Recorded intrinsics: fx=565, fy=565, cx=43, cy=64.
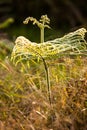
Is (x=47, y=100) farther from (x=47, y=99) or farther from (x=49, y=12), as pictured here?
(x=49, y=12)

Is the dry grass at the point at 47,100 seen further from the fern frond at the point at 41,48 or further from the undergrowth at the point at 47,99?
the fern frond at the point at 41,48

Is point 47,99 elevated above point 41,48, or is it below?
below

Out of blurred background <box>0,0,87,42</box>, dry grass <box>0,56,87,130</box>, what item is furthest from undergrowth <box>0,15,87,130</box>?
blurred background <box>0,0,87,42</box>

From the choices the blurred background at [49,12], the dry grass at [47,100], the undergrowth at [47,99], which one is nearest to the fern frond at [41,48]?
the undergrowth at [47,99]

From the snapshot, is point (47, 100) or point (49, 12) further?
point (49, 12)

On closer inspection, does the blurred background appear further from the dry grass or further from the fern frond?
the fern frond

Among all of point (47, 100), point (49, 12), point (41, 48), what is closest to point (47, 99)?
point (47, 100)

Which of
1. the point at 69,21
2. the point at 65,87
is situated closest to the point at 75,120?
the point at 65,87

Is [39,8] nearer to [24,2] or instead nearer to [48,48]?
[24,2]
